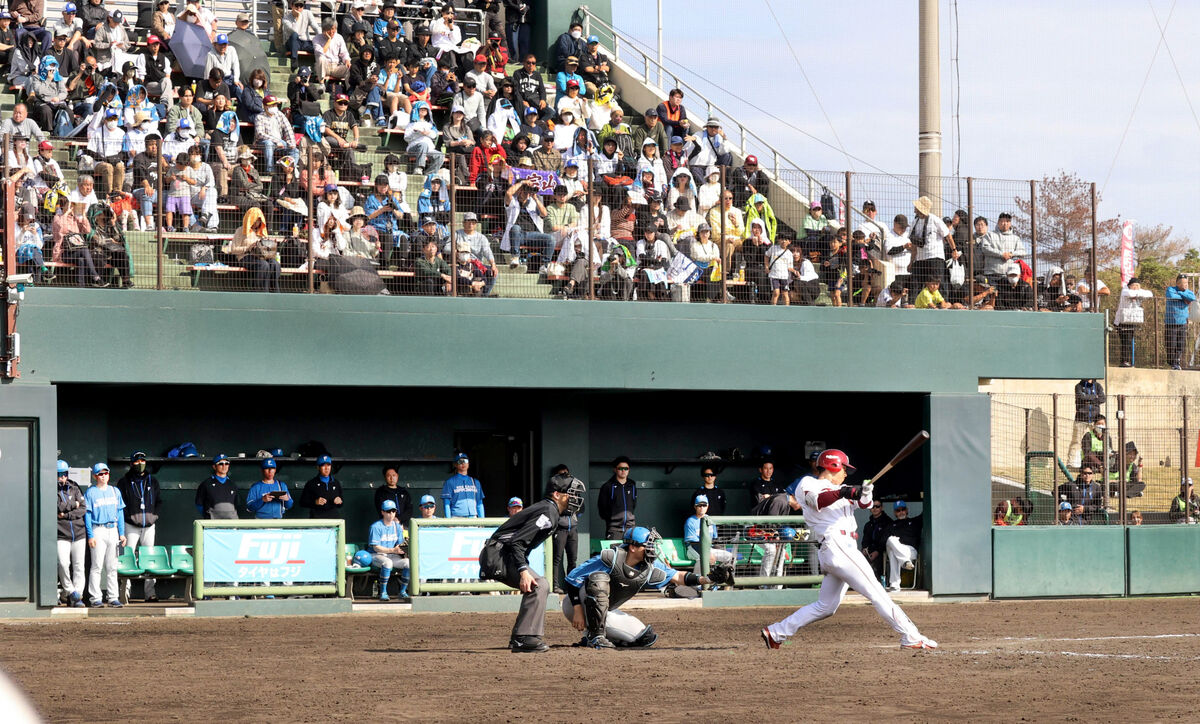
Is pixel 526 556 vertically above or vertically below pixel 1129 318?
below

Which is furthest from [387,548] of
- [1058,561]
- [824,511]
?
[1058,561]

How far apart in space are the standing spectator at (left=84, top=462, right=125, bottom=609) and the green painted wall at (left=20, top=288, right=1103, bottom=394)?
155cm

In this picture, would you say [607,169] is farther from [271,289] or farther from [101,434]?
[101,434]

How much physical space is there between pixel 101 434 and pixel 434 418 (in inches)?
186

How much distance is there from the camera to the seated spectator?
69.9 ft

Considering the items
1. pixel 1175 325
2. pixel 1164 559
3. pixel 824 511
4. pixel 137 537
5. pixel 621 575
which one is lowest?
pixel 1164 559

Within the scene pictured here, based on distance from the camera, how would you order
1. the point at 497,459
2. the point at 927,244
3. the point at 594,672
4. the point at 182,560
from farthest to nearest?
the point at 497,459
the point at 927,244
the point at 182,560
the point at 594,672

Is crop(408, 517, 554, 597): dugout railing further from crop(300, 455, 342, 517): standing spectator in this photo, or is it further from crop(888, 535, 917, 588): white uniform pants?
crop(888, 535, 917, 588): white uniform pants

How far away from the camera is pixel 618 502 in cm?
2084

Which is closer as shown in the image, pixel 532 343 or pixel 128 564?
pixel 128 564

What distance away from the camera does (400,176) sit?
793 inches

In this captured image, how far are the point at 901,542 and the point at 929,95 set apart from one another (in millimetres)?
8600

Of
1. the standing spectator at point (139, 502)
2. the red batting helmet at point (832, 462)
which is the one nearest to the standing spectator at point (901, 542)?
the red batting helmet at point (832, 462)

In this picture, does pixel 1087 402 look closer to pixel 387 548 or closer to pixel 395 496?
pixel 395 496
